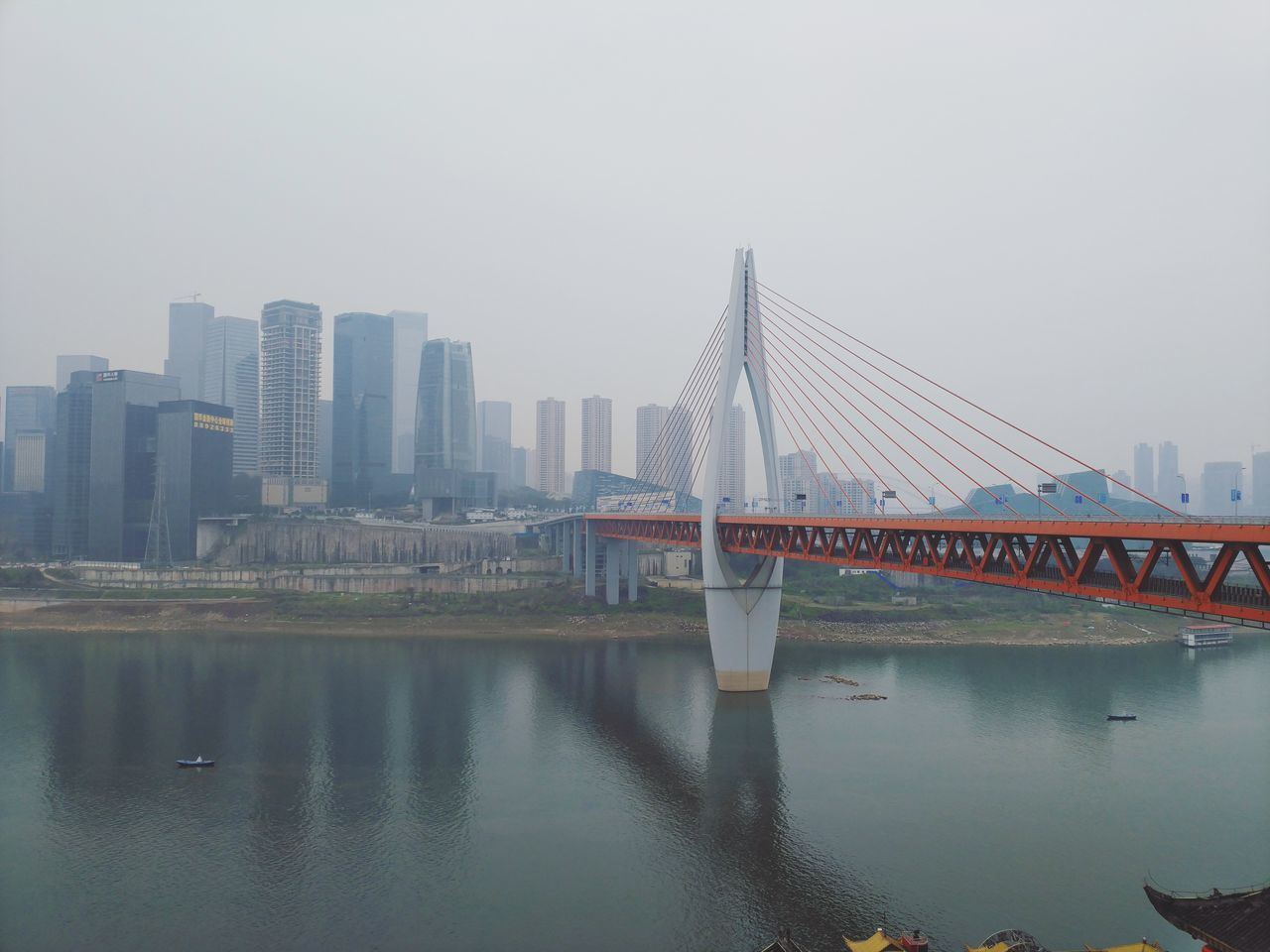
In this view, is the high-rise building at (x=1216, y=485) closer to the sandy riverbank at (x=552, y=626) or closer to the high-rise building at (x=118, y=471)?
the sandy riverbank at (x=552, y=626)

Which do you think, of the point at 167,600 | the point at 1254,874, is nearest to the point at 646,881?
the point at 1254,874

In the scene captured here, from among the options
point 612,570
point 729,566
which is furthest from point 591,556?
point 729,566

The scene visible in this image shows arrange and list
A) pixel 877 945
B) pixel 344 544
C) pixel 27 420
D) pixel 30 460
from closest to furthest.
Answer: pixel 877 945
pixel 344 544
pixel 30 460
pixel 27 420

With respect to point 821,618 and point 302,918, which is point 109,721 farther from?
point 821,618

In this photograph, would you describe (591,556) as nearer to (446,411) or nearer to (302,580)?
(302,580)

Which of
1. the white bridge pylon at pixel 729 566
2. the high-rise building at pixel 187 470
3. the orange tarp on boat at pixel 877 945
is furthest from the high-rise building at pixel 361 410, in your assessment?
the orange tarp on boat at pixel 877 945
